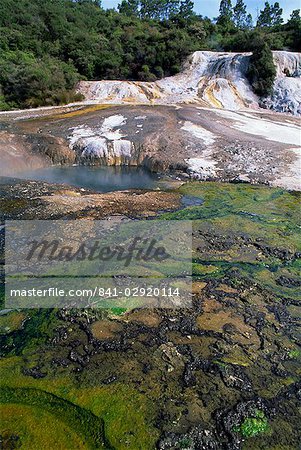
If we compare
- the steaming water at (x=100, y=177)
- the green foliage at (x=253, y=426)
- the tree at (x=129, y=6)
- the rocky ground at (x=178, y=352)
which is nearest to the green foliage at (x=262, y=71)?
the steaming water at (x=100, y=177)

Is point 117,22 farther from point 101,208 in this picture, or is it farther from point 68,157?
point 101,208

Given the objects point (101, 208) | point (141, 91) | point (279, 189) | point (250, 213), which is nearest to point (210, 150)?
point (279, 189)

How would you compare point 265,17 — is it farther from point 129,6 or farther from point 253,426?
point 253,426

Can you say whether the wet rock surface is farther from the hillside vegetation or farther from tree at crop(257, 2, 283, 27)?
tree at crop(257, 2, 283, 27)

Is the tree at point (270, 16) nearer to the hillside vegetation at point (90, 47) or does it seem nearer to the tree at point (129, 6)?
the hillside vegetation at point (90, 47)

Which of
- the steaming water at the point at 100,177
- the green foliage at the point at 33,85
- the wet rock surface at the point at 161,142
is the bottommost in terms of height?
the steaming water at the point at 100,177

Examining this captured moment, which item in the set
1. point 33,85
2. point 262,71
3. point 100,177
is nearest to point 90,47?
point 33,85

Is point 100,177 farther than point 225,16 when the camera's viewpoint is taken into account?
No
